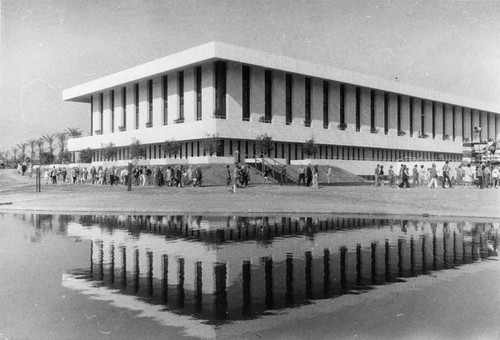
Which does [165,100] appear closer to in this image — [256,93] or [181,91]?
[181,91]

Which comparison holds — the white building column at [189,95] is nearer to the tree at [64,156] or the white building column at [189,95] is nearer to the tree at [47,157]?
the tree at [64,156]

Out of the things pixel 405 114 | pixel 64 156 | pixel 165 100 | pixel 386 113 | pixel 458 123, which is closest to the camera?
pixel 165 100

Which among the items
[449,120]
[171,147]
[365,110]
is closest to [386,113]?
[365,110]

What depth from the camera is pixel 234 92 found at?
163 ft

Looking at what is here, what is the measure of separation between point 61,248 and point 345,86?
55.4 m

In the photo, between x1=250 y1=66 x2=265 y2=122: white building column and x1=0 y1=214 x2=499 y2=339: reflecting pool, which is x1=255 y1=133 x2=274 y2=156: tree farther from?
x1=0 y1=214 x2=499 y2=339: reflecting pool

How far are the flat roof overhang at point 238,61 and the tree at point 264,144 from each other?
795cm

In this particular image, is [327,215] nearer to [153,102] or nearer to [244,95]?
[244,95]

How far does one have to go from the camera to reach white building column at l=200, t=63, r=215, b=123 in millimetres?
48750

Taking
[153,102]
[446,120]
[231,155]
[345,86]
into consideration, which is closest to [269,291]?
[231,155]

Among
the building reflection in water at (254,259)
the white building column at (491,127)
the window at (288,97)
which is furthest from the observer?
the white building column at (491,127)

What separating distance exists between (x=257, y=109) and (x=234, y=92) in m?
3.57

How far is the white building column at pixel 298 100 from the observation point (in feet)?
182

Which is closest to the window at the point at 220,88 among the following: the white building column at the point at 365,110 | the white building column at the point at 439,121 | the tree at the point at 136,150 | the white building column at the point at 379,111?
the tree at the point at 136,150
